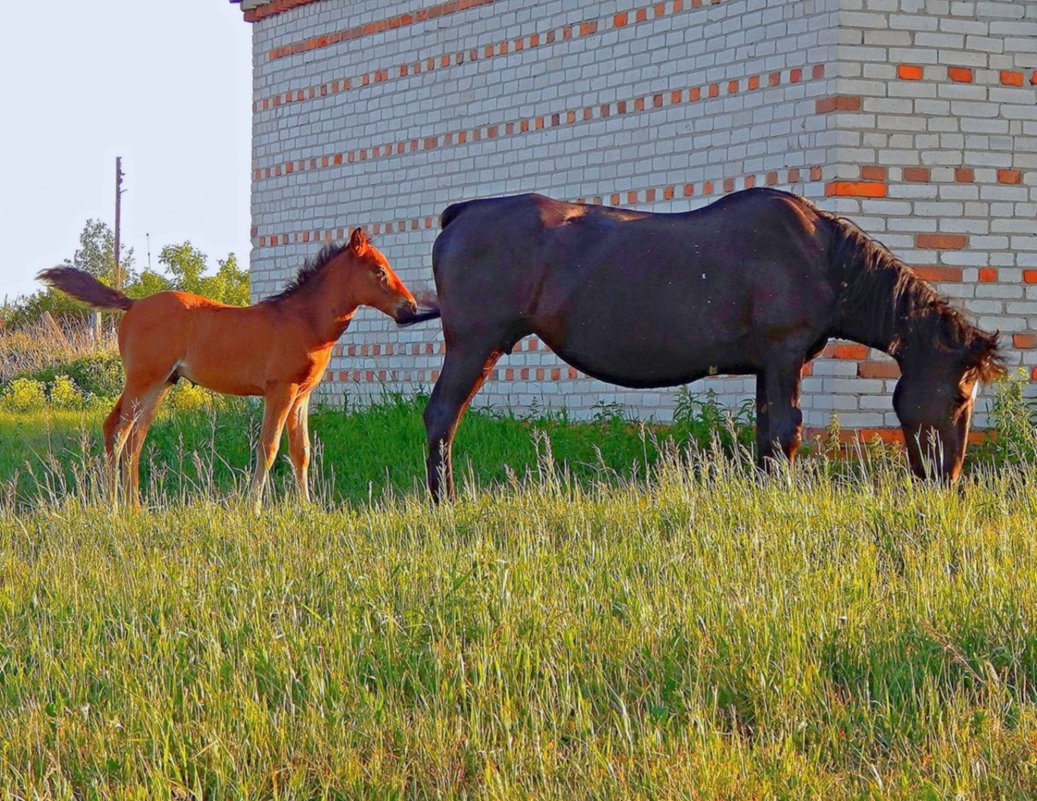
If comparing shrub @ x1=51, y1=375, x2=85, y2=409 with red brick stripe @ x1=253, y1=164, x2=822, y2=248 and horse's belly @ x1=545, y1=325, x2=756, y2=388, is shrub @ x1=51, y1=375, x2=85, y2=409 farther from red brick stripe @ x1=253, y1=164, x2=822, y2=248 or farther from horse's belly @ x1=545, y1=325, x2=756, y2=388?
horse's belly @ x1=545, y1=325, x2=756, y2=388

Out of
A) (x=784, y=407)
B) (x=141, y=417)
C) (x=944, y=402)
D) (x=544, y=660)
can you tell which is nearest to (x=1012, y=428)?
(x=944, y=402)

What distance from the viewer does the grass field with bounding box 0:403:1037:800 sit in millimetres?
4039

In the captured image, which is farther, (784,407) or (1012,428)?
(1012,428)

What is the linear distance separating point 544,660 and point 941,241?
7111mm

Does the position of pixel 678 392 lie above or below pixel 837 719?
above

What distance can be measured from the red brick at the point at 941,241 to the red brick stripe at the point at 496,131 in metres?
1.49

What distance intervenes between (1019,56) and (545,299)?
451 cm

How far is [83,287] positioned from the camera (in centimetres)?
1034

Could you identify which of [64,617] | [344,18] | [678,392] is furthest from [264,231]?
[64,617]

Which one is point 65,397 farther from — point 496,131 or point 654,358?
point 654,358

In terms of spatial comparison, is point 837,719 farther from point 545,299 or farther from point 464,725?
point 545,299

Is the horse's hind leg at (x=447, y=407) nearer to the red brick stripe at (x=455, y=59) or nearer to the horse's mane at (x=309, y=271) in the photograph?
the horse's mane at (x=309, y=271)

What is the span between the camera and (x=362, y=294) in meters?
9.53

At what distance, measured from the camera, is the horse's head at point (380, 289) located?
9477 mm
